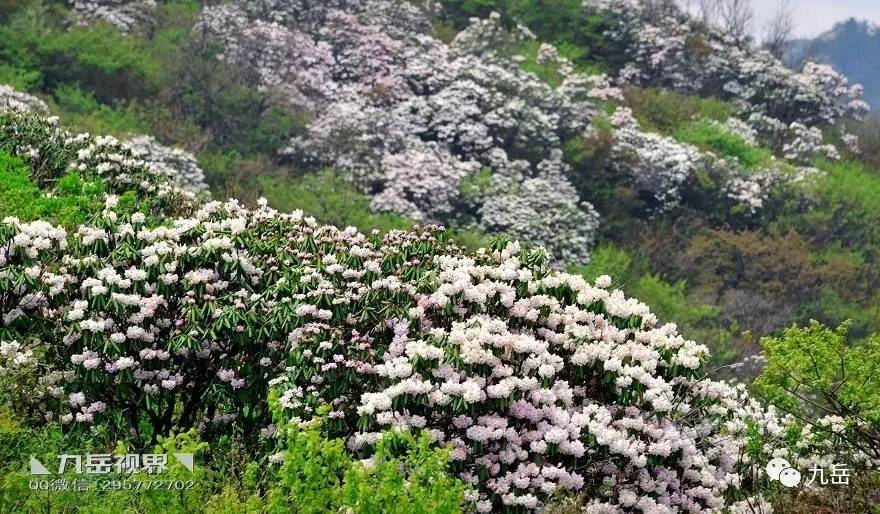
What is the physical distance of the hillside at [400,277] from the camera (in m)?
7.96

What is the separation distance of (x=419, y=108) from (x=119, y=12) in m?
10.4

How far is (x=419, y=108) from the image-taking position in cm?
3172

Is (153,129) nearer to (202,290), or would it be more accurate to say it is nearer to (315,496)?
(202,290)

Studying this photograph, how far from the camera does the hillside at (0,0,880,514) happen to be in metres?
7.96

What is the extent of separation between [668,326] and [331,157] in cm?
2076

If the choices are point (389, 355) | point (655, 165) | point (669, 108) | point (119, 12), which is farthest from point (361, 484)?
point (669, 108)

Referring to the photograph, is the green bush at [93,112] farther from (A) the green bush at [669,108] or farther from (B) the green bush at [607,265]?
(A) the green bush at [669,108]

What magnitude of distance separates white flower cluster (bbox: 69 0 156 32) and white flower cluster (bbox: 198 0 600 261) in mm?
2029

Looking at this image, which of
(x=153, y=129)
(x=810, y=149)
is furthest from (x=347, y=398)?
(x=810, y=149)

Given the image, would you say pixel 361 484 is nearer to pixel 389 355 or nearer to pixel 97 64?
pixel 389 355

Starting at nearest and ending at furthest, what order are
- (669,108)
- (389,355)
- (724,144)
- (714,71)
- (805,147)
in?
(389,355) → (724,144) → (805,147) → (669,108) → (714,71)

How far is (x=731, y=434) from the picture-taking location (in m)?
9.45

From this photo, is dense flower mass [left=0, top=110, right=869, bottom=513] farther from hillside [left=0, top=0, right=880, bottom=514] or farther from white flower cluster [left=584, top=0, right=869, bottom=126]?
white flower cluster [left=584, top=0, right=869, bottom=126]

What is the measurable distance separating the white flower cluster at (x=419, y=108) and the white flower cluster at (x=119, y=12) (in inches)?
79.9
